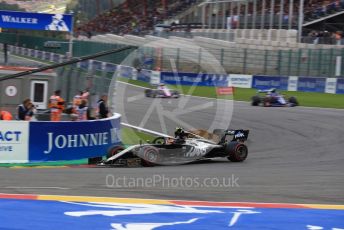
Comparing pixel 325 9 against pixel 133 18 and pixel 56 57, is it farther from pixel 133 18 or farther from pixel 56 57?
pixel 133 18

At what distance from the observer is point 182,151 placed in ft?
46.5

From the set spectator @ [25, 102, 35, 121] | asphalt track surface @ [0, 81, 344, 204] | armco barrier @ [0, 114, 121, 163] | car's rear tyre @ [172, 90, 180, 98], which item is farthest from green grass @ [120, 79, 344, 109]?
armco barrier @ [0, 114, 121, 163]

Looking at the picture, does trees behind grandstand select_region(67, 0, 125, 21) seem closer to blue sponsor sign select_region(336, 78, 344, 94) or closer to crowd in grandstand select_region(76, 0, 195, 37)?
crowd in grandstand select_region(76, 0, 195, 37)

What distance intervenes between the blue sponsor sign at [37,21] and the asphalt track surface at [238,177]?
7538 millimetres

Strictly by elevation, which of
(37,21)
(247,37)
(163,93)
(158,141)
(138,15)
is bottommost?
(158,141)

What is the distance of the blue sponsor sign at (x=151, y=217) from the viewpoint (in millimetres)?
6809

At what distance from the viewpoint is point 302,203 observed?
8828 millimetres

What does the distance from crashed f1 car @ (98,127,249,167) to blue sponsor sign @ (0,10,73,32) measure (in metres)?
7.90

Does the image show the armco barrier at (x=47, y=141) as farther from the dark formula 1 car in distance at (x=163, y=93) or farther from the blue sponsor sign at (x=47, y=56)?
the blue sponsor sign at (x=47, y=56)

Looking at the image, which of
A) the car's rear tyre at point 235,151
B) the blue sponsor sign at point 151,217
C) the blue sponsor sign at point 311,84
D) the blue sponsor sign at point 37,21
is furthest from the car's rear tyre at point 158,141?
the blue sponsor sign at point 311,84

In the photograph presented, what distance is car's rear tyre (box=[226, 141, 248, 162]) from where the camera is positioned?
14727 millimetres

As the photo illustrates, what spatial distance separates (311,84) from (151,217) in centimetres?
3376

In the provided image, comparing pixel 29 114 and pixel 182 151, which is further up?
pixel 29 114

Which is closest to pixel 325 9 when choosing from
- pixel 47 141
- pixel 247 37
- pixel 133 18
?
pixel 247 37
